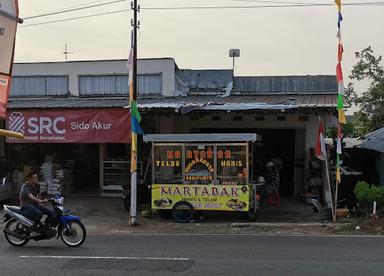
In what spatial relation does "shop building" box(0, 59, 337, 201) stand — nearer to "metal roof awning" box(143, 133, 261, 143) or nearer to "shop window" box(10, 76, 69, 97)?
"shop window" box(10, 76, 69, 97)

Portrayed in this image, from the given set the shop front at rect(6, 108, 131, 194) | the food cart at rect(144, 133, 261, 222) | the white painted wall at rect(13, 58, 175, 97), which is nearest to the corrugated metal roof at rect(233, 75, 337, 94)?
the white painted wall at rect(13, 58, 175, 97)

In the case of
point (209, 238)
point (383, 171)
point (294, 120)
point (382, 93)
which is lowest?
point (209, 238)

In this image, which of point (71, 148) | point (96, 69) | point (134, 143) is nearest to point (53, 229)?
point (134, 143)

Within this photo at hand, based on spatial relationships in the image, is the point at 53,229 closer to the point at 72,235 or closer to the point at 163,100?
the point at 72,235

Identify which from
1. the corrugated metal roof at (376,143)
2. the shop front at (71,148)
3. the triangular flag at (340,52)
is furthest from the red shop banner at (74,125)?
the corrugated metal roof at (376,143)

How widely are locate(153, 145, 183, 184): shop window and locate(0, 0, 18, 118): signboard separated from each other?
12.3 m

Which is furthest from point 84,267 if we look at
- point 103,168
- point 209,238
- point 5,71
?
point 103,168

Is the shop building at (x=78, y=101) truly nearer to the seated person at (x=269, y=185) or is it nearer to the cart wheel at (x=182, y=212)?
→ the cart wheel at (x=182, y=212)

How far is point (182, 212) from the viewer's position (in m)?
15.1

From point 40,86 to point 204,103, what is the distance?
8.29 m

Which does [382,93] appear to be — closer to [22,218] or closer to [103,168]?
[103,168]

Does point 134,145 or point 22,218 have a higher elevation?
point 134,145

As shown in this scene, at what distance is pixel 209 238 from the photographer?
1195cm

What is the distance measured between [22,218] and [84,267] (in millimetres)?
2788
